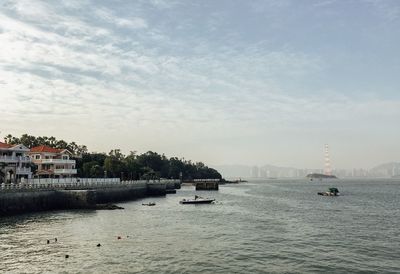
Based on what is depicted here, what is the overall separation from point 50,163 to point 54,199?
45398mm

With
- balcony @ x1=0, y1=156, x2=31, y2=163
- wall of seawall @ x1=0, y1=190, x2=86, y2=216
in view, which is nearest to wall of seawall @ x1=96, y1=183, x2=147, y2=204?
wall of seawall @ x1=0, y1=190, x2=86, y2=216

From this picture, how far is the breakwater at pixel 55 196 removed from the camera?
227ft

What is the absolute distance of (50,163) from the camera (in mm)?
124000

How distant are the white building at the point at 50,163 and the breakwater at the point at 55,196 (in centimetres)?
2082

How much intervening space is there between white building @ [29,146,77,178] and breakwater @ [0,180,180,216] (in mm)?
20817

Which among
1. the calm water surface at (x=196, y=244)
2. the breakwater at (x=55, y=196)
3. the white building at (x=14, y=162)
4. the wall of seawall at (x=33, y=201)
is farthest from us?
the white building at (x=14, y=162)

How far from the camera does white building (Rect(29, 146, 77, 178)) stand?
123 meters

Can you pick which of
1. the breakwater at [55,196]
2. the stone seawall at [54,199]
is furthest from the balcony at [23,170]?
the stone seawall at [54,199]

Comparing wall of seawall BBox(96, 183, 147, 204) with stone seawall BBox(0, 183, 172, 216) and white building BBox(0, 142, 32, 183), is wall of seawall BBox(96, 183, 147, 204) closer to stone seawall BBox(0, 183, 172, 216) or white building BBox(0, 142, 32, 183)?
stone seawall BBox(0, 183, 172, 216)

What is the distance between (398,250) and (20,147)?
91.8m

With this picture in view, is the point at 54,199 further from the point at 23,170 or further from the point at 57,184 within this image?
the point at 23,170

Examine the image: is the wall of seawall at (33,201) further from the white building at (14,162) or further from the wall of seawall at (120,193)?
the white building at (14,162)

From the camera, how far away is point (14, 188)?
2815 inches

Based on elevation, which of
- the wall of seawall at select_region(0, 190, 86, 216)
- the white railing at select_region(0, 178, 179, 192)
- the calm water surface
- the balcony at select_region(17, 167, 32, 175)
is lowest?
the calm water surface
